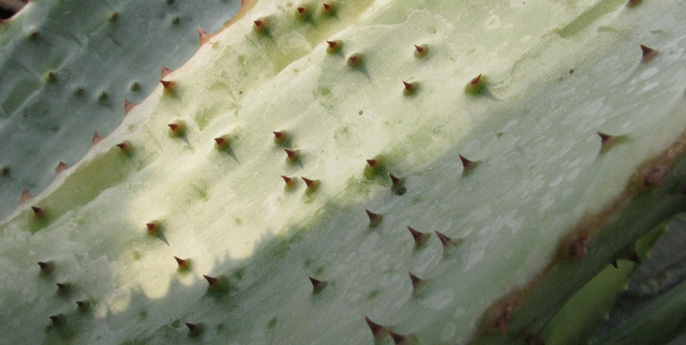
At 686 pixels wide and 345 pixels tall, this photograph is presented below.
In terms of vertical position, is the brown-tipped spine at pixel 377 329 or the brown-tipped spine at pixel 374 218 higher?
the brown-tipped spine at pixel 374 218

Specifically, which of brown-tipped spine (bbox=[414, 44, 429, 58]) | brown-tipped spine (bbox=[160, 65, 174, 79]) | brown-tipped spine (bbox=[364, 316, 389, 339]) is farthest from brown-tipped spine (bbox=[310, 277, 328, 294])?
brown-tipped spine (bbox=[160, 65, 174, 79])

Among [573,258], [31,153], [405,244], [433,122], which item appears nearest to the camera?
[573,258]

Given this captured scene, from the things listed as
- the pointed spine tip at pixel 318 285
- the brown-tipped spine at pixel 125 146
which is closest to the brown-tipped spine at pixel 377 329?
the pointed spine tip at pixel 318 285

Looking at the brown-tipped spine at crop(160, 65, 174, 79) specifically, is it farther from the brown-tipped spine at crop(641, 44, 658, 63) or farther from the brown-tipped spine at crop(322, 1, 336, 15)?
the brown-tipped spine at crop(641, 44, 658, 63)

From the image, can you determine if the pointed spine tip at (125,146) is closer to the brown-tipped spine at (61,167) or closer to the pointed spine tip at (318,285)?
the brown-tipped spine at (61,167)

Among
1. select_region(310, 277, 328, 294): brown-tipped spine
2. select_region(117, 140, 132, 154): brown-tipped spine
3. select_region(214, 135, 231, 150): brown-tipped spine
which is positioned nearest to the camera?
select_region(310, 277, 328, 294): brown-tipped spine

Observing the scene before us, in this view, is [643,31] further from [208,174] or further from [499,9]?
[208,174]

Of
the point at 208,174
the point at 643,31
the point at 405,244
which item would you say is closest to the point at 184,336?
the point at 208,174
